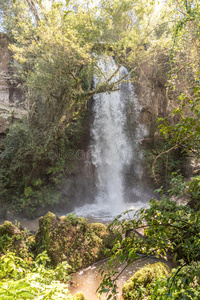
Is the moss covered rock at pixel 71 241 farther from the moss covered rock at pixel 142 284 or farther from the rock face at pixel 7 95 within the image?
the rock face at pixel 7 95

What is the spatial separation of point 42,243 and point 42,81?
6.50 metres

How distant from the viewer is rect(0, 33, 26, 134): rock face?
10.3 meters

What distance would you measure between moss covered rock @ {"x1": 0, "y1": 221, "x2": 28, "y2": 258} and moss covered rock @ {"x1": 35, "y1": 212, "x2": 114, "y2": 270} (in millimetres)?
Result: 442

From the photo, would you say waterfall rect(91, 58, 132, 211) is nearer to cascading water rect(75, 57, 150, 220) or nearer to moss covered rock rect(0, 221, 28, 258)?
cascading water rect(75, 57, 150, 220)

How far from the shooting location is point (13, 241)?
4.53 metres

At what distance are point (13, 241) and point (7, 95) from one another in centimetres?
957

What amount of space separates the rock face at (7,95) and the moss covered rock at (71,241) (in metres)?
7.04

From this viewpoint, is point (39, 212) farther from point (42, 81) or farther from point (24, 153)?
point (42, 81)

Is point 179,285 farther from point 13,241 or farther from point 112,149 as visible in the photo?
point 112,149

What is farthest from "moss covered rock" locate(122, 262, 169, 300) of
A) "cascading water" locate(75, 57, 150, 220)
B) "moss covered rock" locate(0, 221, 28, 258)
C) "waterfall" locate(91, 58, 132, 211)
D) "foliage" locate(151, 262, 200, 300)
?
"waterfall" locate(91, 58, 132, 211)

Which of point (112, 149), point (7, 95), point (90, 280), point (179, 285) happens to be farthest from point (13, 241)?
point (7, 95)

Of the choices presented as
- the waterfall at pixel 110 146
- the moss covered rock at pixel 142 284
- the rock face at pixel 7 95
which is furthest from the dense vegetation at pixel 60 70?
the moss covered rock at pixel 142 284

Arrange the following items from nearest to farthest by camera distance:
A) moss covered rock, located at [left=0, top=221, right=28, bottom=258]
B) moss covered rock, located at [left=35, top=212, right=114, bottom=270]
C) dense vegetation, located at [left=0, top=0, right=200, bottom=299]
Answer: moss covered rock, located at [left=0, top=221, right=28, bottom=258], moss covered rock, located at [left=35, top=212, right=114, bottom=270], dense vegetation, located at [left=0, top=0, right=200, bottom=299]

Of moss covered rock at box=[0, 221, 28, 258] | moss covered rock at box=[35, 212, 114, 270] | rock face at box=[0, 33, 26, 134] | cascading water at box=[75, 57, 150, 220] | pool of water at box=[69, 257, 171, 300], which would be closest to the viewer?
pool of water at box=[69, 257, 171, 300]
